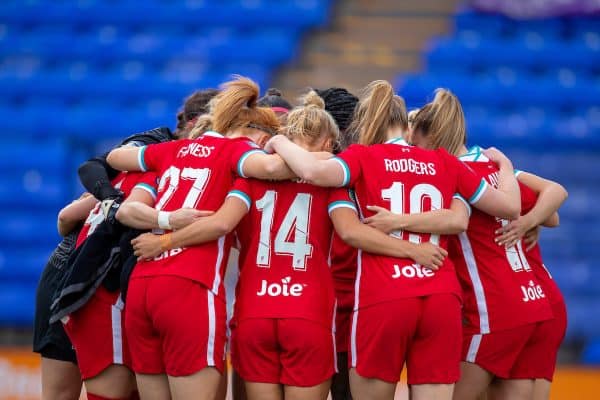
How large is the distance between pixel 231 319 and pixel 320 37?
327 inches

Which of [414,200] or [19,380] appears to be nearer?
[414,200]

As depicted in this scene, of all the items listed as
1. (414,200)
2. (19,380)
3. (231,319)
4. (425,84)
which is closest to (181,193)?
(231,319)

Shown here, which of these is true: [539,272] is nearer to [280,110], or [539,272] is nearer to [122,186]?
[280,110]

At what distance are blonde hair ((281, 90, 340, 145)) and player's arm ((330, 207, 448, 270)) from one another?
431mm

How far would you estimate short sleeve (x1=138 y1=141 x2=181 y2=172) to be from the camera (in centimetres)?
424

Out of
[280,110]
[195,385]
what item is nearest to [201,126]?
[280,110]

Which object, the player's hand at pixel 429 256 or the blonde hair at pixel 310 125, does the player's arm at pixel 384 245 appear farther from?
the blonde hair at pixel 310 125

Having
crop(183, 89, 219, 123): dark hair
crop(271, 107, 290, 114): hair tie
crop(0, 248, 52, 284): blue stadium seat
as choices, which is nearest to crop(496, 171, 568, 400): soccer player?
crop(271, 107, 290, 114): hair tie

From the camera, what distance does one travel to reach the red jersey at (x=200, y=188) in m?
3.99

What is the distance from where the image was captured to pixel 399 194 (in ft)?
13.1

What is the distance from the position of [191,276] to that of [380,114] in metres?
1.06

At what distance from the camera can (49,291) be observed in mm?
4672

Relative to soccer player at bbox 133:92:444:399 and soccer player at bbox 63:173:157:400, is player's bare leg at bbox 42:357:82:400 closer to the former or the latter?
soccer player at bbox 63:173:157:400

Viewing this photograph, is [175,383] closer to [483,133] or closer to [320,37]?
[483,133]
